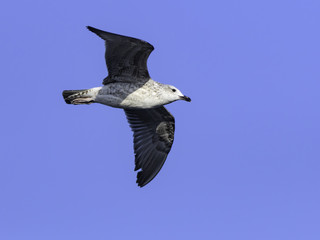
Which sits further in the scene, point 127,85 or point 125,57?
point 127,85

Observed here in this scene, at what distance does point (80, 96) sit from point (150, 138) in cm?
231

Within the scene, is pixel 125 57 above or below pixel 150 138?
above

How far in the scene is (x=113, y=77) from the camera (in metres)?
12.0

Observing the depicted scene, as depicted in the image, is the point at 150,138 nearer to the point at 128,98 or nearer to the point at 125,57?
the point at 128,98

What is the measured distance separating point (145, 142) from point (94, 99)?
2.22m

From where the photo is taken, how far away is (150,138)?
45.6ft

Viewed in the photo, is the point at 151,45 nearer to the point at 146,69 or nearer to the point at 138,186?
the point at 146,69

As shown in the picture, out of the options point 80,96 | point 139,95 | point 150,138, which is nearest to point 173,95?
point 139,95

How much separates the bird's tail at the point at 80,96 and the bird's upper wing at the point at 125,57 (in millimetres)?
368

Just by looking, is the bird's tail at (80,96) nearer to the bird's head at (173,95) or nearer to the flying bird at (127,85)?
the flying bird at (127,85)

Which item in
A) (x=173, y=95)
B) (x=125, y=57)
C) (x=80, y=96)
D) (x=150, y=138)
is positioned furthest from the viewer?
(x=150, y=138)

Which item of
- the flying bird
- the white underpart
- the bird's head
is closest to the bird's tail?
the flying bird

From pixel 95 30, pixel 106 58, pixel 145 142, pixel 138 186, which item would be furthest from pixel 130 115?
pixel 95 30

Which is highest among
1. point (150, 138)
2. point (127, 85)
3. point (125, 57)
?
point (125, 57)
